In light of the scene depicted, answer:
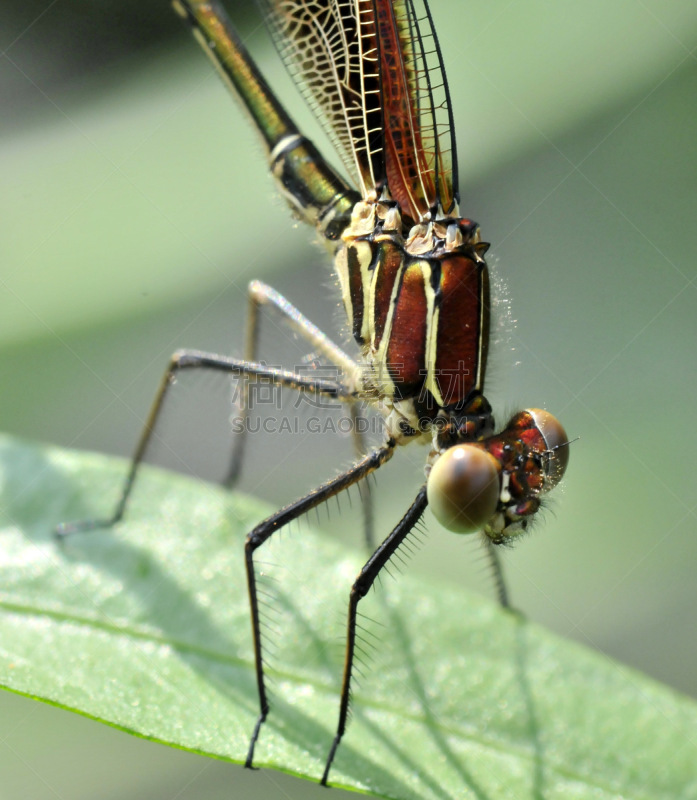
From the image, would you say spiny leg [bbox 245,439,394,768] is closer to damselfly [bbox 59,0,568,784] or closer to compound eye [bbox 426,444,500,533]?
damselfly [bbox 59,0,568,784]

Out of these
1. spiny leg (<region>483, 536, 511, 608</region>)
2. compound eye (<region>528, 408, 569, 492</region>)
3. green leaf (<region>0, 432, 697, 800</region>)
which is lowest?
green leaf (<region>0, 432, 697, 800</region>)

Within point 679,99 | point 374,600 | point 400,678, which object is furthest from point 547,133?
point 400,678

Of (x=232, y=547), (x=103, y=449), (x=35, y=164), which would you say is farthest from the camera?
(x=103, y=449)

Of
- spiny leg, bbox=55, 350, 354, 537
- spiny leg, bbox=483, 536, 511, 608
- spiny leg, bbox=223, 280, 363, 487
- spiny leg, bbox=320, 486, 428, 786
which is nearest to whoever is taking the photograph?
spiny leg, bbox=320, 486, 428, 786

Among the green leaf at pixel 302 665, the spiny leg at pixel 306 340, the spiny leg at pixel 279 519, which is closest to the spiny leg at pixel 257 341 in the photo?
the spiny leg at pixel 306 340

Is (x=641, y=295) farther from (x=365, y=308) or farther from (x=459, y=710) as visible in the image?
(x=459, y=710)

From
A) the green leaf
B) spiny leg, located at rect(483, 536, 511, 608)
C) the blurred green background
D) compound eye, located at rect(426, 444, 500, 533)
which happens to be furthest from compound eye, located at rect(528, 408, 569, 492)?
the blurred green background

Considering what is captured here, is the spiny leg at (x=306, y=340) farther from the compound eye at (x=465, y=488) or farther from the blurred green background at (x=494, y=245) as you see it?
the compound eye at (x=465, y=488)
